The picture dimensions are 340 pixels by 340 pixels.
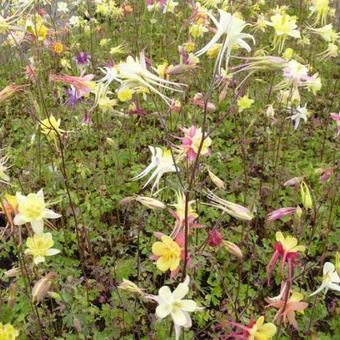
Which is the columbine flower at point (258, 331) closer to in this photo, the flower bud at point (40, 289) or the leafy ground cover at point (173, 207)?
the leafy ground cover at point (173, 207)

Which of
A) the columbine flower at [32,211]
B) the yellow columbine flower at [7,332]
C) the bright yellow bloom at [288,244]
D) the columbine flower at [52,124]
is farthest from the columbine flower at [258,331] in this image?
the columbine flower at [52,124]

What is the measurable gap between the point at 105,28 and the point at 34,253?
4.68 m

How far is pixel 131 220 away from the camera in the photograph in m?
3.35

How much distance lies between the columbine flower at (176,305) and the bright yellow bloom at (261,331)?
31cm

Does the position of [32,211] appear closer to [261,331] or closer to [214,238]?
[214,238]

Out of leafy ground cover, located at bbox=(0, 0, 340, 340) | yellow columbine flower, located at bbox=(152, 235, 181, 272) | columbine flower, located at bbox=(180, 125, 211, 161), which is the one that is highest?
columbine flower, located at bbox=(180, 125, 211, 161)

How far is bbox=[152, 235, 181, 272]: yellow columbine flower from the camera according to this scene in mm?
1708

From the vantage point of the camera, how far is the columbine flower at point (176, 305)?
1.59 metres

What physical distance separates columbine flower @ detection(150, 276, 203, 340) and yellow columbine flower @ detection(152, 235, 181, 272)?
123mm

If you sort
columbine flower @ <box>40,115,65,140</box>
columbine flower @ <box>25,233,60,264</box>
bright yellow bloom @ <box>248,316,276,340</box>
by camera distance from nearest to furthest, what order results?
bright yellow bloom @ <box>248,316,276,340</box>
columbine flower @ <box>25,233,60,264</box>
columbine flower @ <box>40,115,65,140</box>

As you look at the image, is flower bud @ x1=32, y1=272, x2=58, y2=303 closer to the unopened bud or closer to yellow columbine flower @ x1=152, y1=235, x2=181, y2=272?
yellow columbine flower @ x1=152, y1=235, x2=181, y2=272

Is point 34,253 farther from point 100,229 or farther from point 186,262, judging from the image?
point 100,229

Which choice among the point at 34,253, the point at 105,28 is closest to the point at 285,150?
the point at 34,253

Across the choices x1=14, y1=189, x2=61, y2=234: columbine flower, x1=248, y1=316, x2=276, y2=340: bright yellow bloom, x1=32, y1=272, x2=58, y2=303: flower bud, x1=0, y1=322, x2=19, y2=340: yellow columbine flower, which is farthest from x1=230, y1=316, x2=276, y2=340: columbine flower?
x1=0, y1=322, x2=19, y2=340: yellow columbine flower
